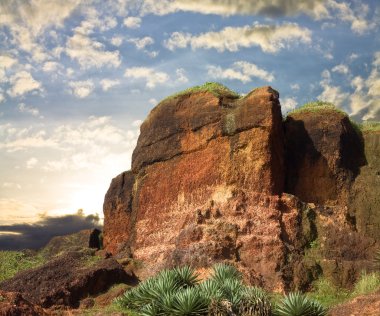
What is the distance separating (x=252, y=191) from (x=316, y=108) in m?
7.19

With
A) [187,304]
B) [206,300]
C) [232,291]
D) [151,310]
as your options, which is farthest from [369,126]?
[151,310]

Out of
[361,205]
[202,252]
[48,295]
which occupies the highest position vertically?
[361,205]

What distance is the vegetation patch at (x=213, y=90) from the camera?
32.2 m

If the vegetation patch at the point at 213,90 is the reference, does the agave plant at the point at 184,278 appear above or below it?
below

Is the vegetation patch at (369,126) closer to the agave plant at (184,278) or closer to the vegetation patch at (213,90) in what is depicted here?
the vegetation patch at (213,90)

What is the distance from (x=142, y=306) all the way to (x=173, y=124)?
16.2m

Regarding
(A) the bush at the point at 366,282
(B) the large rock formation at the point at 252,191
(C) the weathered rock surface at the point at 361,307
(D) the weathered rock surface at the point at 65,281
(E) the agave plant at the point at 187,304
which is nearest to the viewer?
(E) the agave plant at the point at 187,304

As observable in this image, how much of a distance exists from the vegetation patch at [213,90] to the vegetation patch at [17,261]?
14.7m

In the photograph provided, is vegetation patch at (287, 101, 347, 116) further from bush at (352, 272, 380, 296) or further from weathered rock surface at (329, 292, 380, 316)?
weathered rock surface at (329, 292, 380, 316)

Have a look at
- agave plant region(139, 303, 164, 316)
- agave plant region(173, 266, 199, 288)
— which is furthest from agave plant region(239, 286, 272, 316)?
agave plant region(173, 266, 199, 288)

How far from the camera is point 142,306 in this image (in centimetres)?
1830

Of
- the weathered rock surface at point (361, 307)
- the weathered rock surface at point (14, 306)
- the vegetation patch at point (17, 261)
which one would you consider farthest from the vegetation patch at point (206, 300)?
the vegetation patch at point (17, 261)

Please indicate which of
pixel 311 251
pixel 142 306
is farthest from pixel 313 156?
pixel 142 306

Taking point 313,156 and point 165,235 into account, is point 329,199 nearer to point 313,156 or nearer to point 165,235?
point 313,156
